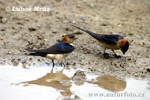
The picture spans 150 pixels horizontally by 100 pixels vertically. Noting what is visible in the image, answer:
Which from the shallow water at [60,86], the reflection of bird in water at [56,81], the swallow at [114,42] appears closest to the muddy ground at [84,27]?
the swallow at [114,42]

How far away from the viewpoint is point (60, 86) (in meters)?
5.40

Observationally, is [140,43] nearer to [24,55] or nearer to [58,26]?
[58,26]

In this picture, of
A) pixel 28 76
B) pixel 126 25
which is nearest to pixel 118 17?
pixel 126 25

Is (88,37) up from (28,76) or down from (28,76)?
up

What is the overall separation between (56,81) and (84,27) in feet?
10.1

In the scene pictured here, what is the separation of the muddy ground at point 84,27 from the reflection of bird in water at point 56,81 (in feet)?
1.90

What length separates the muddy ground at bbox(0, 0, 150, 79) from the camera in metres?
6.58

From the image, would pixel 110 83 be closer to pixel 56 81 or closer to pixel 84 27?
pixel 56 81

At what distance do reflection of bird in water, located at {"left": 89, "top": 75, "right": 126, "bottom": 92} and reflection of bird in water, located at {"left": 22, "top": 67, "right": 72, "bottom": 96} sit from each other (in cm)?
57

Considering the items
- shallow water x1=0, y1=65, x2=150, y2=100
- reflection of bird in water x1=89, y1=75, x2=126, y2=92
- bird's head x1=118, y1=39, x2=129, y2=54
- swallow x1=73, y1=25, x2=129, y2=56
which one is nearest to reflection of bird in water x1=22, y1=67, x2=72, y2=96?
shallow water x1=0, y1=65, x2=150, y2=100

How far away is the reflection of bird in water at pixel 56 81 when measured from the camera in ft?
17.4

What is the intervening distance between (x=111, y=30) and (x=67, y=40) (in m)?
2.10

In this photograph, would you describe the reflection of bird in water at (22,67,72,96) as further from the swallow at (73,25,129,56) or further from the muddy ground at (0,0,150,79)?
the swallow at (73,25,129,56)

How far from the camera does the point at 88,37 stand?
8.03 meters
